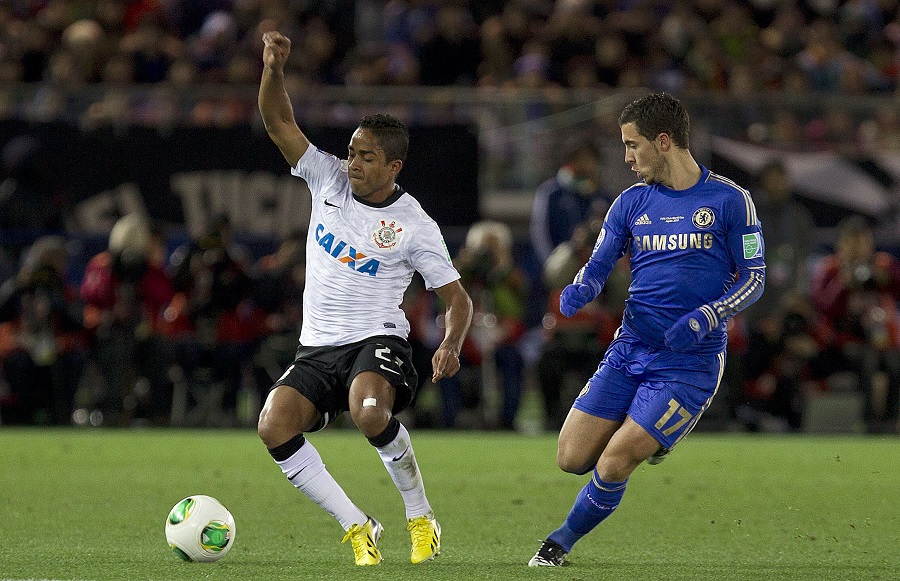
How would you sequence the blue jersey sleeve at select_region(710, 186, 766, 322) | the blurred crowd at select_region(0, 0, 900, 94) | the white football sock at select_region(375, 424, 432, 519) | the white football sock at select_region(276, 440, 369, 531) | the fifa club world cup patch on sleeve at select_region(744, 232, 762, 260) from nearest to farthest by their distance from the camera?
the blue jersey sleeve at select_region(710, 186, 766, 322) < the fifa club world cup patch on sleeve at select_region(744, 232, 762, 260) < the white football sock at select_region(276, 440, 369, 531) < the white football sock at select_region(375, 424, 432, 519) < the blurred crowd at select_region(0, 0, 900, 94)

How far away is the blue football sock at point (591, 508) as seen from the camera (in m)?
6.81

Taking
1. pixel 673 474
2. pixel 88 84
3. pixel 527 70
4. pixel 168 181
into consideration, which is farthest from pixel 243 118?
pixel 673 474

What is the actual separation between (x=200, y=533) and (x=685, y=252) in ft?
9.05

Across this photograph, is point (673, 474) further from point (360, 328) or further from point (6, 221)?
point (6, 221)

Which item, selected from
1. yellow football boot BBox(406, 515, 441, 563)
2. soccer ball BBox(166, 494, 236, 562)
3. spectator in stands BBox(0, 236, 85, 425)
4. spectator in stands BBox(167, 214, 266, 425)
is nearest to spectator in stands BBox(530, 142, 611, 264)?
spectator in stands BBox(167, 214, 266, 425)

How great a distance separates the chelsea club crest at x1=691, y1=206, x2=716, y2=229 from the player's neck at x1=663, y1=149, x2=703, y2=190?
0.60 ft

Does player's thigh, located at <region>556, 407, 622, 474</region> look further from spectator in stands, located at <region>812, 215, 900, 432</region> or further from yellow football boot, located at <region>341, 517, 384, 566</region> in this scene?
spectator in stands, located at <region>812, 215, 900, 432</region>

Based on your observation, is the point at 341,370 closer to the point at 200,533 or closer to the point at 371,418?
the point at 371,418

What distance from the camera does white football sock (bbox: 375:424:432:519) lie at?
710 cm

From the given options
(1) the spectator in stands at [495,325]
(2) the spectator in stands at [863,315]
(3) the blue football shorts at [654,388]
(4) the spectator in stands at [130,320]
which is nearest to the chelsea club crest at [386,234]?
(3) the blue football shorts at [654,388]

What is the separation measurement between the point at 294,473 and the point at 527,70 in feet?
38.6

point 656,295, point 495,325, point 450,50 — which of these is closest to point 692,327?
point 656,295

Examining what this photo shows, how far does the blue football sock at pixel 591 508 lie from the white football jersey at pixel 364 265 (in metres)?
1.31

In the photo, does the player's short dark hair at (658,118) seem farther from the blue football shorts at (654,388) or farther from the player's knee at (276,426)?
the player's knee at (276,426)
